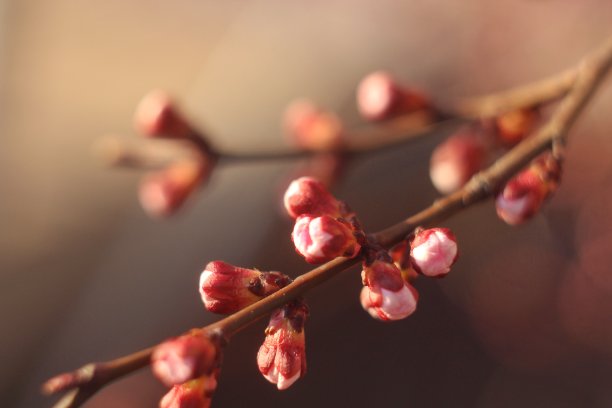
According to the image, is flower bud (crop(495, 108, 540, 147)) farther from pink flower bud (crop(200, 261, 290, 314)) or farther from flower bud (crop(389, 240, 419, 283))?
pink flower bud (crop(200, 261, 290, 314))

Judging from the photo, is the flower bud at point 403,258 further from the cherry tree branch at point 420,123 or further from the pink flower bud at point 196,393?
the cherry tree branch at point 420,123

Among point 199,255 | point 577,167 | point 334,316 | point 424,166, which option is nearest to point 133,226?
point 199,255

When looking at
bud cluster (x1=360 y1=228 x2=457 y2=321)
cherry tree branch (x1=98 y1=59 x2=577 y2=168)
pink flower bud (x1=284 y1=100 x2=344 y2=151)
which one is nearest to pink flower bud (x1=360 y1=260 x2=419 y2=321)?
bud cluster (x1=360 y1=228 x2=457 y2=321)

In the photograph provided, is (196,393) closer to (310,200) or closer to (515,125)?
(310,200)

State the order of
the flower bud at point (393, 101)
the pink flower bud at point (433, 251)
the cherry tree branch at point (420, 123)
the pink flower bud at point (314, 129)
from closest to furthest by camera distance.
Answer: the pink flower bud at point (433, 251), the cherry tree branch at point (420, 123), the flower bud at point (393, 101), the pink flower bud at point (314, 129)

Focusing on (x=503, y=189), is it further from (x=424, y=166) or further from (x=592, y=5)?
(x=424, y=166)

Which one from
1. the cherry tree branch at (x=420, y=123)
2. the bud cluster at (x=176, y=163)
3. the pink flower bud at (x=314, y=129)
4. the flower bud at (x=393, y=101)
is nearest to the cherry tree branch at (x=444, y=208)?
the cherry tree branch at (x=420, y=123)

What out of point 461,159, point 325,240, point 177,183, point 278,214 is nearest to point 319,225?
point 325,240
